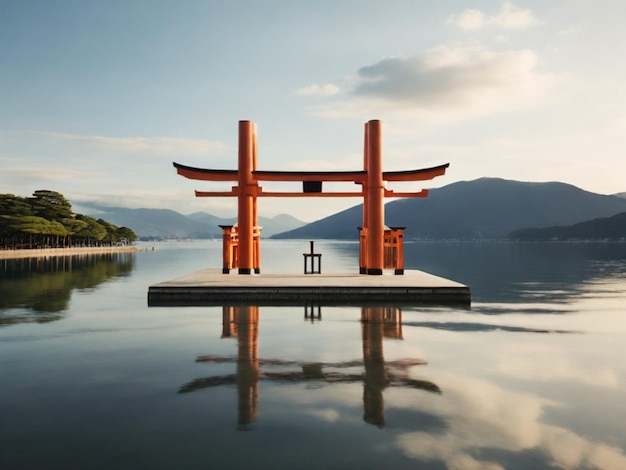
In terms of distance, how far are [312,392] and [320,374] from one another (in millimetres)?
962

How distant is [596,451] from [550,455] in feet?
1.84

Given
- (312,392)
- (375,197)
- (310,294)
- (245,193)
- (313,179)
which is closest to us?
(312,392)

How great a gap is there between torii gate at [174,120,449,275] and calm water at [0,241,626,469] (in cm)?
683

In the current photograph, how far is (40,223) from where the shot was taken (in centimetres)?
6341

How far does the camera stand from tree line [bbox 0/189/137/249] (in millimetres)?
60972

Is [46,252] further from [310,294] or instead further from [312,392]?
[312,392]

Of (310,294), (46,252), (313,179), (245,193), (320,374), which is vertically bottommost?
(320,374)

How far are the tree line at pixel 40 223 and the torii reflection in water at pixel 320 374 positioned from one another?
61.6 meters

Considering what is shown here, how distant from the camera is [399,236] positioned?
20.2 metres

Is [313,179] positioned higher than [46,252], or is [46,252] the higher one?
[313,179]

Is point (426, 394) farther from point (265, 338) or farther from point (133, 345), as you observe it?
point (133, 345)

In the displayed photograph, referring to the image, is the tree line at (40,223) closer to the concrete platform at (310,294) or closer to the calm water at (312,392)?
the concrete platform at (310,294)

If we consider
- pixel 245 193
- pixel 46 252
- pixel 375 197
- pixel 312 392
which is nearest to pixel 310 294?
pixel 375 197

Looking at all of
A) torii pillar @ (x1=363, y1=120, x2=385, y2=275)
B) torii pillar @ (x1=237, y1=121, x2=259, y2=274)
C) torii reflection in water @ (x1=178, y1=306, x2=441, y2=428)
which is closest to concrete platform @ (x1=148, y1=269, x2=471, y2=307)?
torii pillar @ (x1=363, y1=120, x2=385, y2=275)
